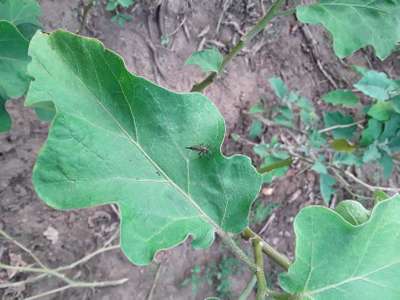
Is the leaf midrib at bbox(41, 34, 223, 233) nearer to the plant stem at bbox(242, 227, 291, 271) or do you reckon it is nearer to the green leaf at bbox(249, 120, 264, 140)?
the plant stem at bbox(242, 227, 291, 271)

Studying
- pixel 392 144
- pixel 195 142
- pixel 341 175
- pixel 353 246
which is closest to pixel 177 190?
pixel 195 142

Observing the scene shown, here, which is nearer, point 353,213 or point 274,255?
point 353,213

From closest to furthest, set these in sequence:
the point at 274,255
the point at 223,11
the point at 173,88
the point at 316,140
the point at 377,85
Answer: the point at 274,255, the point at 377,85, the point at 316,140, the point at 173,88, the point at 223,11

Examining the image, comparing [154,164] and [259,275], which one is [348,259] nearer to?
[259,275]

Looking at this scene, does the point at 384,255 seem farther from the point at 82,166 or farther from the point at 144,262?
the point at 82,166

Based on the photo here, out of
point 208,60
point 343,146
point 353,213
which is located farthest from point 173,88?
point 353,213

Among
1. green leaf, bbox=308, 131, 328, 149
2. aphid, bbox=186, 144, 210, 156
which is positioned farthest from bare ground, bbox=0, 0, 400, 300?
aphid, bbox=186, 144, 210, 156
